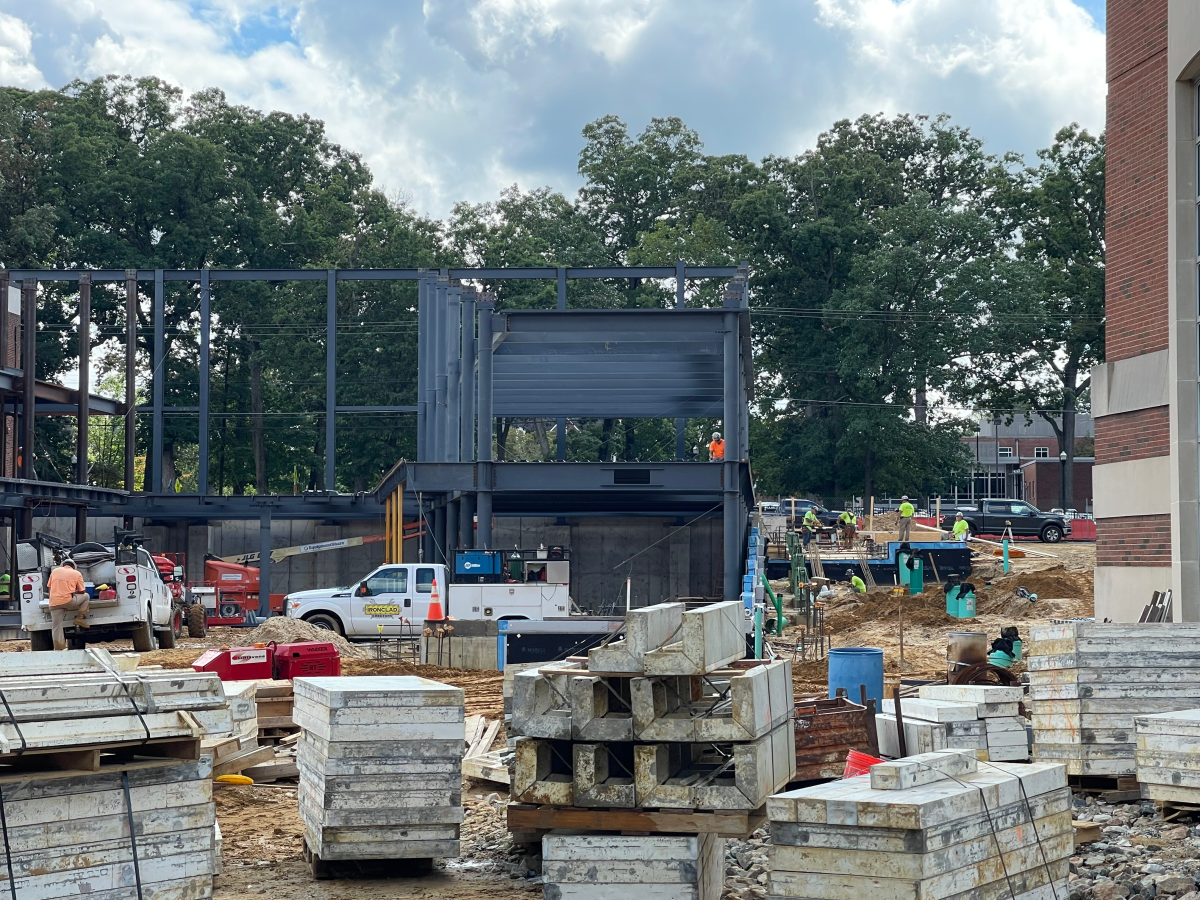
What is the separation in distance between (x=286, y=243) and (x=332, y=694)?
5162 centimetres

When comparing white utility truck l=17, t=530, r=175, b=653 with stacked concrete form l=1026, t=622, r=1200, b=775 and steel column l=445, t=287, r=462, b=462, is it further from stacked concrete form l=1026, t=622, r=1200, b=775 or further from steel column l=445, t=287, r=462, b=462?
stacked concrete form l=1026, t=622, r=1200, b=775

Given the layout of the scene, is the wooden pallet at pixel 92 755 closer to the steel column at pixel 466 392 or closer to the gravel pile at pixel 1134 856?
the gravel pile at pixel 1134 856

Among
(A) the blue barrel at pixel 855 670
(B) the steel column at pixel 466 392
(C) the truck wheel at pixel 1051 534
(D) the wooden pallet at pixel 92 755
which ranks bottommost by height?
(A) the blue barrel at pixel 855 670

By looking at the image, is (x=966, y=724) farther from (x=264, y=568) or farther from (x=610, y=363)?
(x=264, y=568)

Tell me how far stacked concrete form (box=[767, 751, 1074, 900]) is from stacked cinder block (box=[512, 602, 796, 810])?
644 millimetres

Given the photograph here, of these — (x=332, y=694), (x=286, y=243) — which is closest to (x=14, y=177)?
(x=286, y=243)

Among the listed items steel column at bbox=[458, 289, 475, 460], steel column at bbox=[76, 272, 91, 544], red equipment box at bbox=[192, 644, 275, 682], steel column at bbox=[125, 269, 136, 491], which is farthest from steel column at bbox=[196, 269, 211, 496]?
red equipment box at bbox=[192, 644, 275, 682]

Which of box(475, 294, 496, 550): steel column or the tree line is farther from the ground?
the tree line

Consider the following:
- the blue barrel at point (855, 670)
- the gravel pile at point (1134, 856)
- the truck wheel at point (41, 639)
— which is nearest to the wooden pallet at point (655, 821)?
the gravel pile at point (1134, 856)

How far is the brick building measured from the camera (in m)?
16.3

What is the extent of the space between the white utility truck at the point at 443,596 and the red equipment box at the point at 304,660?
8.79m

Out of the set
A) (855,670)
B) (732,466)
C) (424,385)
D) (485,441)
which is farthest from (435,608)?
(855,670)

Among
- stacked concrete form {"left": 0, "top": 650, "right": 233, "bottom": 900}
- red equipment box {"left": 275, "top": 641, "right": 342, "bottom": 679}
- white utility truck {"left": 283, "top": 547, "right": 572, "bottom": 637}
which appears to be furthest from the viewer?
white utility truck {"left": 283, "top": 547, "right": 572, "bottom": 637}

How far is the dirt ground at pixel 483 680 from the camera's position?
30.7ft
